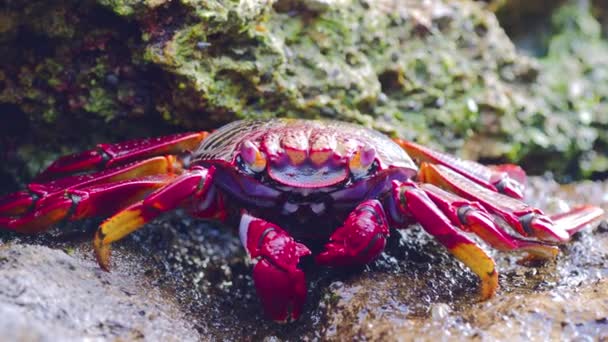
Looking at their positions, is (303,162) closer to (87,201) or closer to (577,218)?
(87,201)

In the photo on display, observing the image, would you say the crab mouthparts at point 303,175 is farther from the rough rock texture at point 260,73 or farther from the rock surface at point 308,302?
the rough rock texture at point 260,73

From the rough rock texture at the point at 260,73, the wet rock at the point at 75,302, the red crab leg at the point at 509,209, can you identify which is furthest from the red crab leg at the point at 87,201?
the red crab leg at the point at 509,209

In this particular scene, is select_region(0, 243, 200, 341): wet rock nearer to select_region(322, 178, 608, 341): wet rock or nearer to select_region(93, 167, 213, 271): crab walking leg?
select_region(93, 167, 213, 271): crab walking leg

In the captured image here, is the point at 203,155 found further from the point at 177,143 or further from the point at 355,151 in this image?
the point at 355,151

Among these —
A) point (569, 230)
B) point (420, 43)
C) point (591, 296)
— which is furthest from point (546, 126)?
point (591, 296)

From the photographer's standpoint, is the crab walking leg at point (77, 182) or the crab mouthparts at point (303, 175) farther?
the crab walking leg at point (77, 182)

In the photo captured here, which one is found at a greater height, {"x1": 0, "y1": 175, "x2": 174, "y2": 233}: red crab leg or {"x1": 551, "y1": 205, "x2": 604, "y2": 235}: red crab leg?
{"x1": 0, "y1": 175, "x2": 174, "y2": 233}: red crab leg

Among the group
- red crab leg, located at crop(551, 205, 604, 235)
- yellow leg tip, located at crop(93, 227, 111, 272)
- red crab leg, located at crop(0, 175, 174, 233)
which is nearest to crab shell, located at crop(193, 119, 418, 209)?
red crab leg, located at crop(0, 175, 174, 233)
